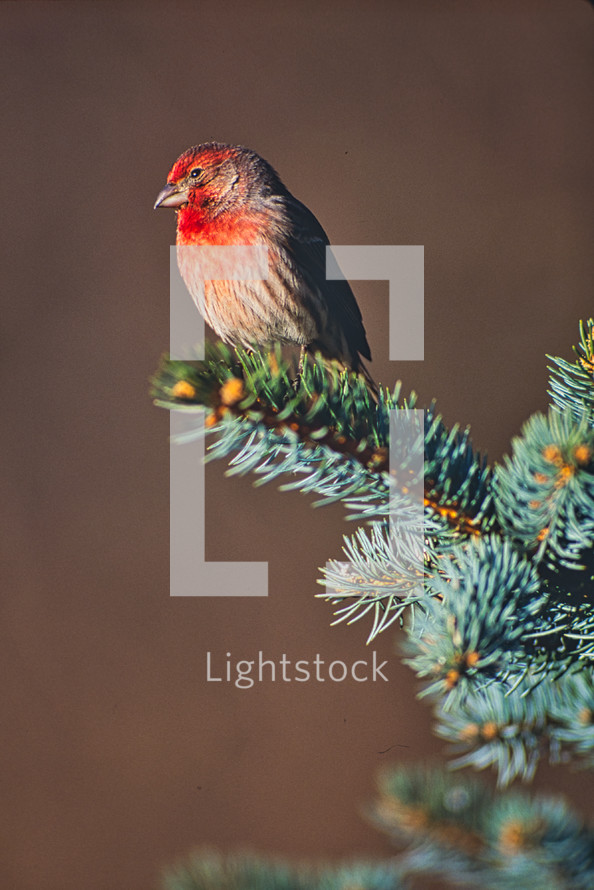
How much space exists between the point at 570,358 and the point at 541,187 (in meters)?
0.36

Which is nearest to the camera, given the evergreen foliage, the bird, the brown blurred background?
the evergreen foliage

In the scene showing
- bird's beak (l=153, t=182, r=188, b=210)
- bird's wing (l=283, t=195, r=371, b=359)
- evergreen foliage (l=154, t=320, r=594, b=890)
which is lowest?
evergreen foliage (l=154, t=320, r=594, b=890)

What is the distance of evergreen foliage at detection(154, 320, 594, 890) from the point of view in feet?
0.84

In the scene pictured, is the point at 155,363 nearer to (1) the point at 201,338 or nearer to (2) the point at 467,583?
(1) the point at 201,338

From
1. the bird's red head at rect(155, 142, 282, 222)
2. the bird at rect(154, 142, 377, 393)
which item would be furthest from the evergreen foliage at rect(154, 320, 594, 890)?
the bird's red head at rect(155, 142, 282, 222)

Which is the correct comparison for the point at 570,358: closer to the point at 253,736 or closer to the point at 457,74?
the point at 457,74

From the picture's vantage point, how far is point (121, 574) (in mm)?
1275

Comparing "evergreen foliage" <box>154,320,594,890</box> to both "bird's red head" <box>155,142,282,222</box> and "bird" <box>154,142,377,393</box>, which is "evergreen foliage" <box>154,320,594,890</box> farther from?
"bird's red head" <box>155,142,282,222</box>

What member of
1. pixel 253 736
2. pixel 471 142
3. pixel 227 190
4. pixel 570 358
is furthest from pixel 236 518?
pixel 471 142

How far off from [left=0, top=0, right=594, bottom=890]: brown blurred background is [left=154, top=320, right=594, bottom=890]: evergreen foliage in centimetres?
87

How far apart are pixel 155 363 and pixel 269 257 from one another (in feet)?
1.16

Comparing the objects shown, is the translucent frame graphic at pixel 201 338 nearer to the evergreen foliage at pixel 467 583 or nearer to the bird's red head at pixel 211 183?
the bird's red head at pixel 211 183

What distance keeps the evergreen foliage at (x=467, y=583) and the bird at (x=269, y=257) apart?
613 mm

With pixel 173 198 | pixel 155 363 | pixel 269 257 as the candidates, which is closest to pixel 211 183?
pixel 173 198
